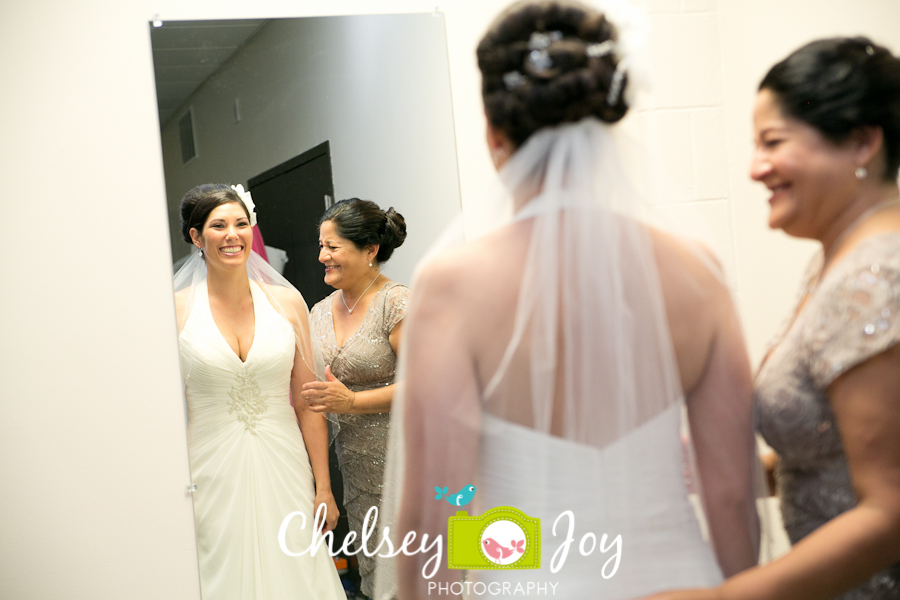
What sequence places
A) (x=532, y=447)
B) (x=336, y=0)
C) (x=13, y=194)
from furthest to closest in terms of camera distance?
(x=336, y=0) → (x=13, y=194) → (x=532, y=447)

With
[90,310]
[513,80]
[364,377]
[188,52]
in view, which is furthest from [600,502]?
[188,52]

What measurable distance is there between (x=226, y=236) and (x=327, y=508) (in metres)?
0.71

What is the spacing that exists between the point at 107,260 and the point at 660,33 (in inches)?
59.6

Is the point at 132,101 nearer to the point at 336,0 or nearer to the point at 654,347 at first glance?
the point at 336,0

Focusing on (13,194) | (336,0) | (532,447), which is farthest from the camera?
(336,0)

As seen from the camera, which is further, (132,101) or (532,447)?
(132,101)

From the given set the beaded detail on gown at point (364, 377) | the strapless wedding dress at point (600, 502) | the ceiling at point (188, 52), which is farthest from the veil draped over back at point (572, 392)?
the ceiling at point (188, 52)

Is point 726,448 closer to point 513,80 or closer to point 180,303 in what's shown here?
point 513,80

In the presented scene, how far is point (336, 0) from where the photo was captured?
1800 millimetres

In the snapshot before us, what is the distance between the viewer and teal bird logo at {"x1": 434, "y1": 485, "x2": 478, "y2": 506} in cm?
94

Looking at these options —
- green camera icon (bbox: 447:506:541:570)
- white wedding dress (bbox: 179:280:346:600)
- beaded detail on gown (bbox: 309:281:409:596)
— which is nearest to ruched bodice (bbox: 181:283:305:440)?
white wedding dress (bbox: 179:280:346:600)

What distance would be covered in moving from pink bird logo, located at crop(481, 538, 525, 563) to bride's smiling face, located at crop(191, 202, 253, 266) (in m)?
1.04

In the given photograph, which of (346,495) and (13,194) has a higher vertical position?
(13,194)

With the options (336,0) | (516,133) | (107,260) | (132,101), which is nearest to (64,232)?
(107,260)
